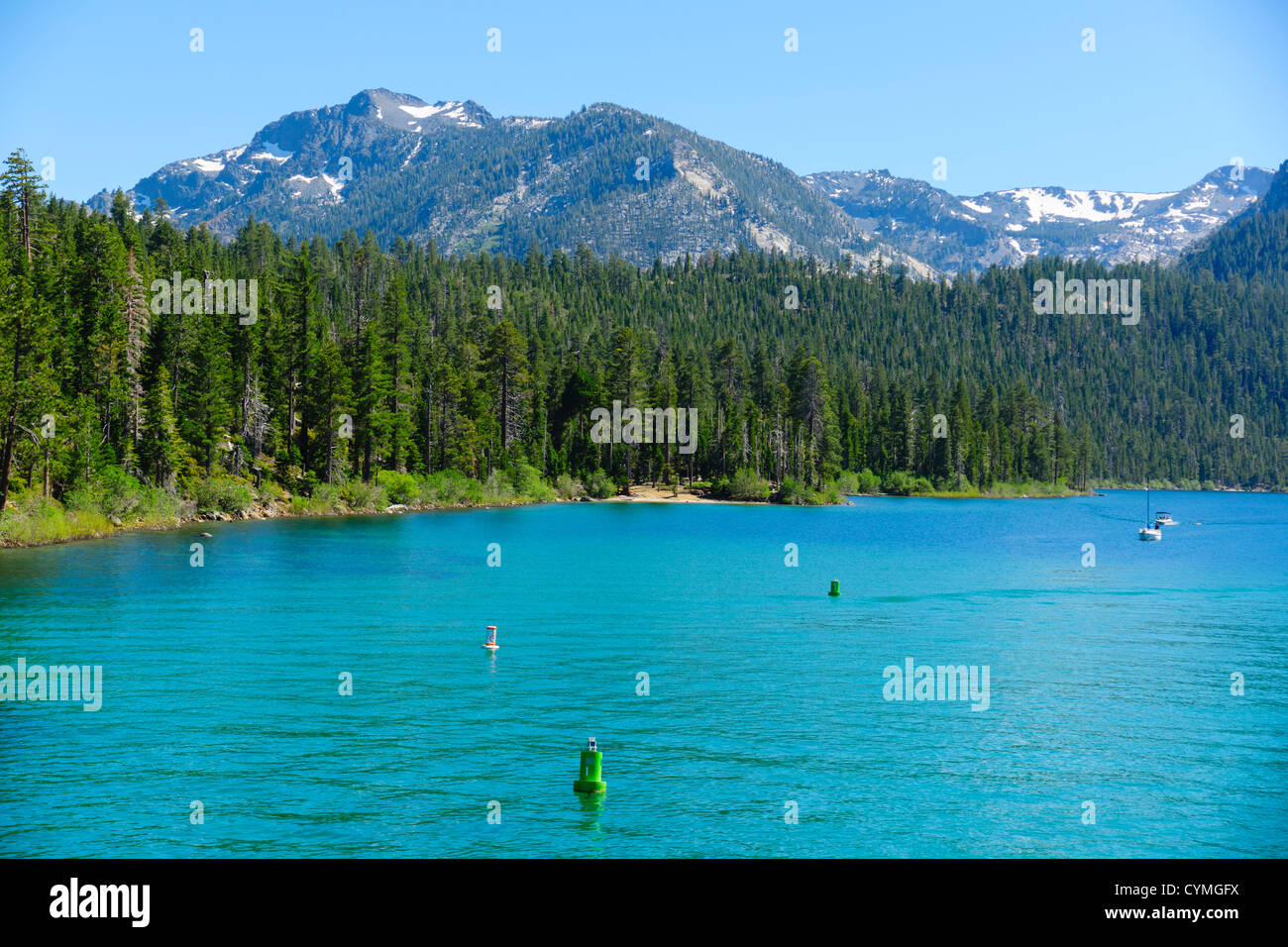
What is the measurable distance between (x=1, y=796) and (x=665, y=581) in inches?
1504

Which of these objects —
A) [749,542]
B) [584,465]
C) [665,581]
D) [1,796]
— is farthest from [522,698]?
[584,465]

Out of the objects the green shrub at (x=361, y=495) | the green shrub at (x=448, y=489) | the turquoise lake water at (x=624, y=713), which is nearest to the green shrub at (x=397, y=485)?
the green shrub at (x=448, y=489)

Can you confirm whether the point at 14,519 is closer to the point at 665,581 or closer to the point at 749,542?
the point at 665,581

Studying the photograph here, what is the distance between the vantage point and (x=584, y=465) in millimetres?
135875

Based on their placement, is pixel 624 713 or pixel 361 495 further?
pixel 361 495

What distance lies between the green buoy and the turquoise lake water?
0.91ft

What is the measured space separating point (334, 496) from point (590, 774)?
78813mm

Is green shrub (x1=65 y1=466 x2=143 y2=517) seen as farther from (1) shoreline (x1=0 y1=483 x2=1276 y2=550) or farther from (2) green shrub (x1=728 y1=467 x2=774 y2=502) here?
(2) green shrub (x1=728 y1=467 x2=774 y2=502)

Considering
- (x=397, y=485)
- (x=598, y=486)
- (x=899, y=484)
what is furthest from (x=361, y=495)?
(x=899, y=484)

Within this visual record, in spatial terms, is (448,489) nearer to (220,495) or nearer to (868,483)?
(220,495)

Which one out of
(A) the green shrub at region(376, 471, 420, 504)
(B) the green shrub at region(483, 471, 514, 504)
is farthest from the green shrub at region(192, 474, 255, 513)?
(B) the green shrub at region(483, 471, 514, 504)

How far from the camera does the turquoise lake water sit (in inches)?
687

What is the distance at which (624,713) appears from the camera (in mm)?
25594
